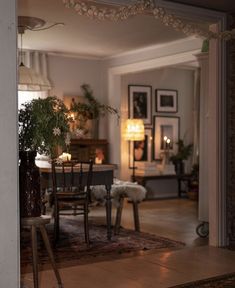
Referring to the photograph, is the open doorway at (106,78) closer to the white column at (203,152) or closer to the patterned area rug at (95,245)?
the white column at (203,152)

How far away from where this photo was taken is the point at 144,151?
9.78 m

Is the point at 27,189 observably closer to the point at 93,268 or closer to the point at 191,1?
the point at 93,268

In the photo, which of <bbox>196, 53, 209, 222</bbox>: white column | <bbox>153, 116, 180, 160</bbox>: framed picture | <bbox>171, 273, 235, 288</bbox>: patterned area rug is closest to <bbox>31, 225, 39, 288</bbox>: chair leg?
<bbox>171, 273, 235, 288</bbox>: patterned area rug

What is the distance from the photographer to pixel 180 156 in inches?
392

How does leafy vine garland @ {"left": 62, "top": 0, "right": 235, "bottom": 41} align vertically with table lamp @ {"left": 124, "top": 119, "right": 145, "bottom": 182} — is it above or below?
above

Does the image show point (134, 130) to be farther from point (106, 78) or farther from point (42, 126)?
point (42, 126)

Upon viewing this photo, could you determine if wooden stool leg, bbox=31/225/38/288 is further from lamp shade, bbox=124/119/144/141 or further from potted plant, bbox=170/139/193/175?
potted plant, bbox=170/139/193/175

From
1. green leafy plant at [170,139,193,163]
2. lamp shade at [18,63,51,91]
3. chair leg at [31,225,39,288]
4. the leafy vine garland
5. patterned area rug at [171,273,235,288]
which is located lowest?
patterned area rug at [171,273,235,288]

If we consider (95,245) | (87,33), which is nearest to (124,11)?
(95,245)

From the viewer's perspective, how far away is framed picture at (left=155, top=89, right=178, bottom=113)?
9.95 metres

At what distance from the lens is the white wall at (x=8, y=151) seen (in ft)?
10.7

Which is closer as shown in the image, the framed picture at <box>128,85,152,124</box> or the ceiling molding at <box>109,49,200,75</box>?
the ceiling molding at <box>109,49,200,75</box>

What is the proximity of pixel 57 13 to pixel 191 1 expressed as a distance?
1850 millimetres

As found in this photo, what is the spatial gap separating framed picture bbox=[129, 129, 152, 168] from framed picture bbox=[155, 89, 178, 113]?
0.54 meters
